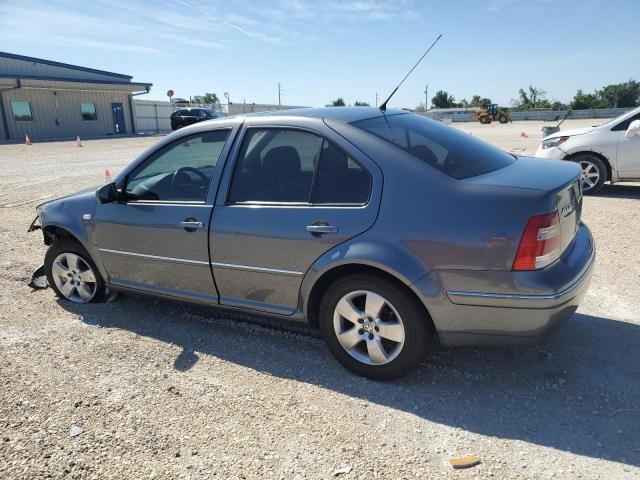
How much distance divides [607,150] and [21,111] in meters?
33.1

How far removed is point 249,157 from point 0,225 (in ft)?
20.1

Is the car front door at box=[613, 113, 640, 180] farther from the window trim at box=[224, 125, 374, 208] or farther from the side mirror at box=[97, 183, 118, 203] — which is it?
the side mirror at box=[97, 183, 118, 203]

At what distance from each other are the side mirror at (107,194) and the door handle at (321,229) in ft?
5.91

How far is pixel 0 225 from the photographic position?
7605mm

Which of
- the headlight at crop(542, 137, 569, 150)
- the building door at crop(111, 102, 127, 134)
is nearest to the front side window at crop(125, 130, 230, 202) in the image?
the headlight at crop(542, 137, 569, 150)

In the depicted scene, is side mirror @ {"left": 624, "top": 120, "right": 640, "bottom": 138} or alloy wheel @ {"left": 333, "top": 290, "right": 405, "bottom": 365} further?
side mirror @ {"left": 624, "top": 120, "right": 640, "bottom": 138}

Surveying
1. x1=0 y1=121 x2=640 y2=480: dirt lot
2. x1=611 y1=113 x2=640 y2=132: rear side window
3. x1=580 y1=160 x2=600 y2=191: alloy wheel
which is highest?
x1=611 y1=113 x2=640 y2=132: rear side window

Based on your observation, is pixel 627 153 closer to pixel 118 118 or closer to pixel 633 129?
pixel 633 129

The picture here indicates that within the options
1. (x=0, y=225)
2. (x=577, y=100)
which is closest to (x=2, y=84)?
(x=0, y=225)

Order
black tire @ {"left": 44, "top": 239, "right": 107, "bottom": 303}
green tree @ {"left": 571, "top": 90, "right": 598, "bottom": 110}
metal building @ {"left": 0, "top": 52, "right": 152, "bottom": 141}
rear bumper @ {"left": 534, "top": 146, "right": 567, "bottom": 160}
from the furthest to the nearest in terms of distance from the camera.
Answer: green tree @ {"left": 571, "top": 90, "right": 598, "bottom": 110}
metal building @ {"left": 0, "top": 52, "right": 152, "bottom": 141}
rear bumper @ {"left": 534, "top": 146, "right": 567, "bottom": 160}
black tire @ {"left": 44, "top": 239, "right": 107, "bottom": 303}

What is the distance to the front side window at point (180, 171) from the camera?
3.59 m

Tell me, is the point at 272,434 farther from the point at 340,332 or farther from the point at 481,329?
the point at 481,329

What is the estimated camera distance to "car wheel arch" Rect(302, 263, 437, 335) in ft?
9.39

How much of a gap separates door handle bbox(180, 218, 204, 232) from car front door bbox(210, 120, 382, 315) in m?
0.13
